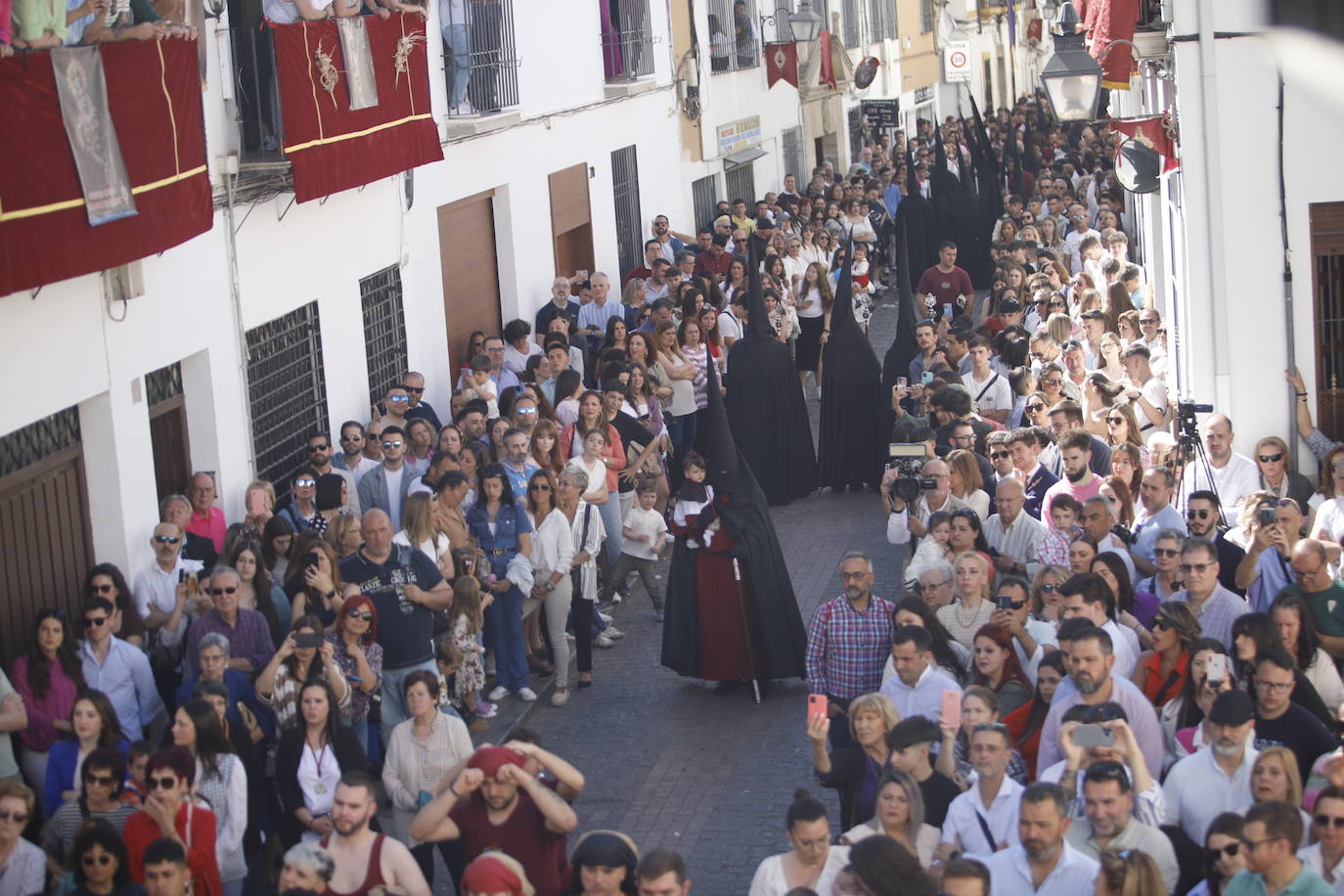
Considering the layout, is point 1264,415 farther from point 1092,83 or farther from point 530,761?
point 530,761

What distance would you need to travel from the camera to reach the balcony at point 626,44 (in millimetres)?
21644

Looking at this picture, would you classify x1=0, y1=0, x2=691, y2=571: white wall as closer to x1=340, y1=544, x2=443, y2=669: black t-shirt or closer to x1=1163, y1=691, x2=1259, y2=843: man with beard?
x1=340, y1=544, x2=443, y2=669: black t-shirt

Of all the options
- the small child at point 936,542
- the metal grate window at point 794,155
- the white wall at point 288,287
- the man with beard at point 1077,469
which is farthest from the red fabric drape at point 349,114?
the metal grate window at point 794,155

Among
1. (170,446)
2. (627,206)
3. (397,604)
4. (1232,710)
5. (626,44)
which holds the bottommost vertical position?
(397,604)

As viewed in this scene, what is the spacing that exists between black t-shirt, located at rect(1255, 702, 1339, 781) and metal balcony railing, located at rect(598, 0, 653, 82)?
16.4 meters

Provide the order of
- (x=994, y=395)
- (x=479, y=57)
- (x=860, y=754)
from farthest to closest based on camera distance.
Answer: (x=479, y=57) < (x=994, y=395) < (x=860, y=754)

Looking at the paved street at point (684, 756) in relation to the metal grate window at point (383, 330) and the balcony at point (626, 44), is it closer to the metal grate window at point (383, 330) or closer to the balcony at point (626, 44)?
the metal grate window at point (383, 330)

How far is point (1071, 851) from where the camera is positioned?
5.35m

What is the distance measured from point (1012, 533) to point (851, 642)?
5.61 feet

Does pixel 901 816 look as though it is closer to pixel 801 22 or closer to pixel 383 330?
pixel 383 330

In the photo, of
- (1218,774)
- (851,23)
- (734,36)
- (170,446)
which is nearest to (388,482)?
(170,446)

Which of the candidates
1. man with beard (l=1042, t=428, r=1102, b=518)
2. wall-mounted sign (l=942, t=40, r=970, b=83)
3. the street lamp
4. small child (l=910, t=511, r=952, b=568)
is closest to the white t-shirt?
man with beard (l=1042, t=428, r=1102, b=518)

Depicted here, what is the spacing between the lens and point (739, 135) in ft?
90.6

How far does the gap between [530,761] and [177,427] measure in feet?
17.3
